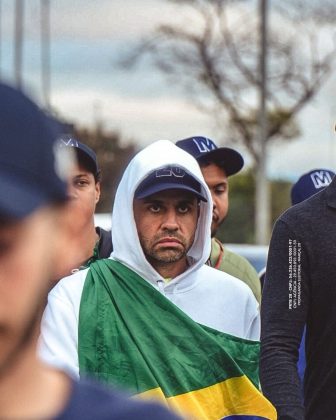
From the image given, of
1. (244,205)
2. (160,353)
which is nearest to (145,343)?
(160,353)

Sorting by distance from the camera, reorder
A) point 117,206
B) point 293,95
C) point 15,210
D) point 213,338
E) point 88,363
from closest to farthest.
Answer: point 15,210
point 88,363
point 213,338
point 117,206
point 293,95

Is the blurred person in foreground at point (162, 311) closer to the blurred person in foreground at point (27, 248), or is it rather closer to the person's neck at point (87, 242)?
the person's neck at point (87, 242)

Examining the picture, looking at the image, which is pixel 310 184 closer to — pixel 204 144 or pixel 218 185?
pixel 218 185

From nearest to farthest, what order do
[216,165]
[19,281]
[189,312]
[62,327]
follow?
[19,281] → [62,327] → [189,312] → [216,165]

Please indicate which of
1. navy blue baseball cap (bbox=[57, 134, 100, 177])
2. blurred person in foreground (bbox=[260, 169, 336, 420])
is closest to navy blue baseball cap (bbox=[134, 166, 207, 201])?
blurred person in foreground (bbox=[260, 169, 336, 420])

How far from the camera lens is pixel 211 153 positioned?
6461 millimetres

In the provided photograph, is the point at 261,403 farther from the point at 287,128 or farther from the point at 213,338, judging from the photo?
the point at 287,128

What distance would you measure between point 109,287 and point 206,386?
17.1 inches

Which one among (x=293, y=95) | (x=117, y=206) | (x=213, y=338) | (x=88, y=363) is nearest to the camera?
(x=88, y=363)

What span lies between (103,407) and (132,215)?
290cm

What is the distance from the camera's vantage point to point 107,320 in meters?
3.82

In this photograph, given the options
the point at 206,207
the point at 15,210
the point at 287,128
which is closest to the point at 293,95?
the point at 287,128

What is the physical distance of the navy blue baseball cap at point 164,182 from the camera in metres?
4.34

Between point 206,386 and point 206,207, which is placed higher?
point 206,207
